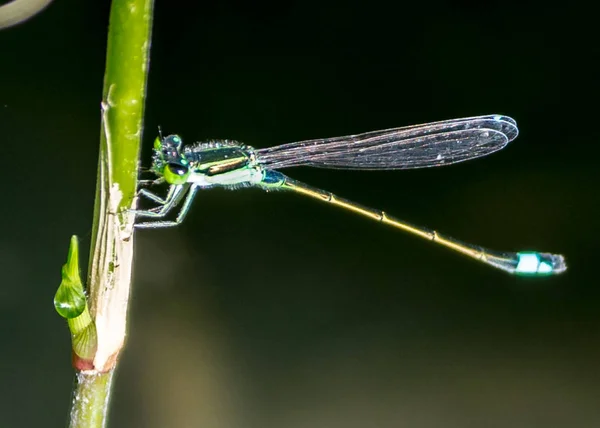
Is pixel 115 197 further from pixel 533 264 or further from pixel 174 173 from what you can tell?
pixel 533 264

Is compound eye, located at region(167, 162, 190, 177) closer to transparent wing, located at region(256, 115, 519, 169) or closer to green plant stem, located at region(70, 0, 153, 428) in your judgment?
green plant stem, located at region(70, 0, 153, 428)

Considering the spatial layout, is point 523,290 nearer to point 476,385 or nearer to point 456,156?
point 476,385

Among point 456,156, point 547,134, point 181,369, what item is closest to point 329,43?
point 547,134

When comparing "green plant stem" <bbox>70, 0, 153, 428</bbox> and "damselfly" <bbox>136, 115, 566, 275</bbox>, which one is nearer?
"green plant stem" <bbox>70, 0, 153, 428</bbox>

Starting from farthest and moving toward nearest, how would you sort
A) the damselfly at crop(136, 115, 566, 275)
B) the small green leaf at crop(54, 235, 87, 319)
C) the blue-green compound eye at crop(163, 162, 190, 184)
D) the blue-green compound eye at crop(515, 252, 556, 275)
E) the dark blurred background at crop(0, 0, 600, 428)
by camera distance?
the dark blurred background at crop(0, 0, 600, 428) → the blue-green compound eye at crop(515, 252, 556, 275) → the damselfly at crop(136, 115, 566, 275) → the blue-green compound eye at crop(163, 162, 190, 184) → the small green leaf at crop(54, 235, 87, 319)

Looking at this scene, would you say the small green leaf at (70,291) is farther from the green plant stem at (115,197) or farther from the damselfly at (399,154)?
the damselfly at (399,154)

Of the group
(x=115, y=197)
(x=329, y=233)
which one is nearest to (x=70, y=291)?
(x=115, y=197)

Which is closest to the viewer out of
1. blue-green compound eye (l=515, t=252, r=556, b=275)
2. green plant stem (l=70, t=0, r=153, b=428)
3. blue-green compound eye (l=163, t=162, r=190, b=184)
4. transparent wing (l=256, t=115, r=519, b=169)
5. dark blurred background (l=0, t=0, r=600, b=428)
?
green plant stem (l=70, t=0, r=153, b=428)

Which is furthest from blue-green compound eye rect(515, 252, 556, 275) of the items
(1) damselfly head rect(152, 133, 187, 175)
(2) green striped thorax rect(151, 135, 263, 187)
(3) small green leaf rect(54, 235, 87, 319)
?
(3) small green leaf rect(54, 235, 87, 319)
